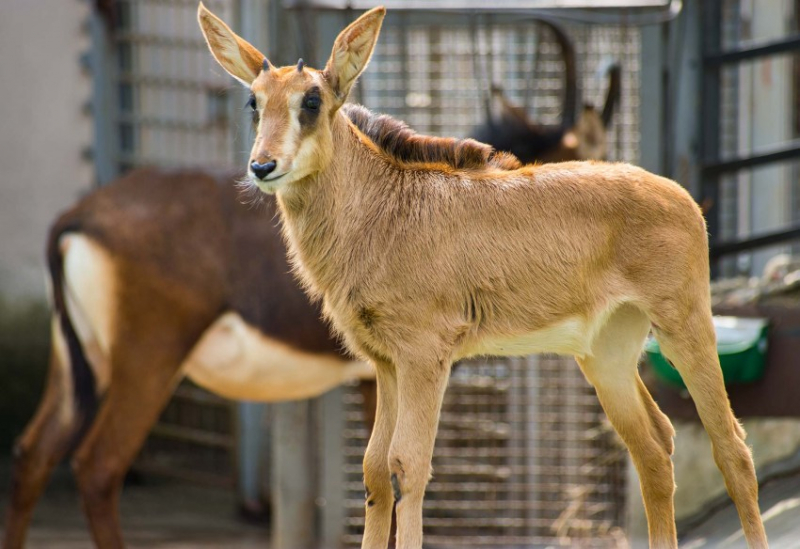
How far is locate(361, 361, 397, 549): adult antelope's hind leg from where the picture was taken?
425cm

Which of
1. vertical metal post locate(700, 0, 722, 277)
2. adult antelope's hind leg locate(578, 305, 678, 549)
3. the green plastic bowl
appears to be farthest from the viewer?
vertical metal post locate(700, 0, 722, 277)

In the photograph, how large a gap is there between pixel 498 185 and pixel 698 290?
77 cm

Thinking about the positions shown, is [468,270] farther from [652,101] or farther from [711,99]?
[711,99]

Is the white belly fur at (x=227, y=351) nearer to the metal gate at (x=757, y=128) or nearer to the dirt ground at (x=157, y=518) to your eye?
the dirt ground at (x=157, y=518)

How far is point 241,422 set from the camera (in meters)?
8.59

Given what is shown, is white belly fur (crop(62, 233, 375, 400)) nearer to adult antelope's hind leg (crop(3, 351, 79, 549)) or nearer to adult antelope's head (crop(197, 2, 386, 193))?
adult antelope's hind leg (crop(3, 351, 79, 549))

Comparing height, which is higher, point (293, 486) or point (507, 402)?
point (507, 402)

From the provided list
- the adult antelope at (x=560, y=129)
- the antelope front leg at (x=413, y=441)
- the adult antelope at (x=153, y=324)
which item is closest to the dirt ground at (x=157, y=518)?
the adult antelope at (x=153, y=324)

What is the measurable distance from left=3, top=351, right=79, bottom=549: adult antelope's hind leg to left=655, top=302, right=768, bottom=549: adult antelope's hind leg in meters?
3.93

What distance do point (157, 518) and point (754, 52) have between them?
505cm

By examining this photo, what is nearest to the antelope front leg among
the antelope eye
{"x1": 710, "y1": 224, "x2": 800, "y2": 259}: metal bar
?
the antelope eye

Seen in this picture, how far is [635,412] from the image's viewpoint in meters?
4.32

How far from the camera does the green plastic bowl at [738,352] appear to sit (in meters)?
5.95

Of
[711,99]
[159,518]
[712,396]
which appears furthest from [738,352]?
[159,518]
